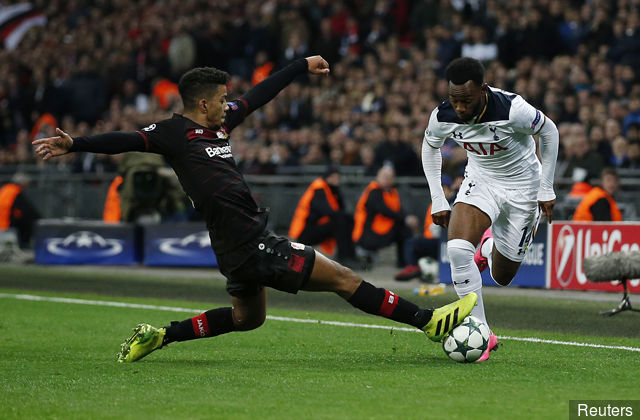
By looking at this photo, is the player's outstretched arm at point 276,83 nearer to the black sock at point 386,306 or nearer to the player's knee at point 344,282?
the player's knee at point 344,282

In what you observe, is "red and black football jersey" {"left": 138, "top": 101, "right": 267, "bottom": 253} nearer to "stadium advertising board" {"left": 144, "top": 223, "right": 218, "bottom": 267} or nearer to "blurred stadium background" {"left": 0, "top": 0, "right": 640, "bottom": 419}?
"blurred stadium background" {"left": 0, "top": 0, "right": 640, "bottom": 419}

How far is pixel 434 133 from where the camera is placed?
885cm

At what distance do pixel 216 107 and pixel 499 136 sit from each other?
2.36 metres

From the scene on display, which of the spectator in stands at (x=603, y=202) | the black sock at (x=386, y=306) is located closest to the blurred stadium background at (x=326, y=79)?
the spectator in stands at (x=603, y=202)

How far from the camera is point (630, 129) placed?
1694 cm

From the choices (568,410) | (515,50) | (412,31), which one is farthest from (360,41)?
(568,410)

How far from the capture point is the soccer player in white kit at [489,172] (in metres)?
8.23

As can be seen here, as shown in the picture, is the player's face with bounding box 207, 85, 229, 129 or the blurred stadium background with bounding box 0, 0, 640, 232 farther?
the blurred stadium background with bounding box 0, 0, 640, 232

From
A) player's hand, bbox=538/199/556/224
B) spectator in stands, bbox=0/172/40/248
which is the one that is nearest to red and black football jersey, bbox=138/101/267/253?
player's hand, bbox=538/199/556/224

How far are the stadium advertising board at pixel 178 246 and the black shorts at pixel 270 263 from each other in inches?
453

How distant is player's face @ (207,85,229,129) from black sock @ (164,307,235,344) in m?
1.46

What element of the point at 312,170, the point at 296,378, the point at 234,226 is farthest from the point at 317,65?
the point at 312,170

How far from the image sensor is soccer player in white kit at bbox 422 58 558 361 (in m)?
8.23

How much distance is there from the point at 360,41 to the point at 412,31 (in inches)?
46.1
